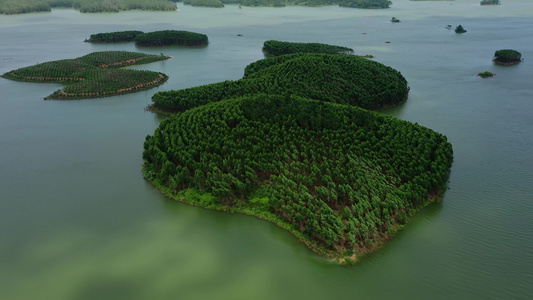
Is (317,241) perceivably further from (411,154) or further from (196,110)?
(196,110)

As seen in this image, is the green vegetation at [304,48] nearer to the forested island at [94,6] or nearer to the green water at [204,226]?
the green water at [204,226]

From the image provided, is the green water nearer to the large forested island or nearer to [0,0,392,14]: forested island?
the large forested island

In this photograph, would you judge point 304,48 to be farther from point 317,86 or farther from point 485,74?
point 485,74

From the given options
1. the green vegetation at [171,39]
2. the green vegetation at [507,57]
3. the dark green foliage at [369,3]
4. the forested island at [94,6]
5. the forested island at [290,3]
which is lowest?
the green vegetation at [507,57]

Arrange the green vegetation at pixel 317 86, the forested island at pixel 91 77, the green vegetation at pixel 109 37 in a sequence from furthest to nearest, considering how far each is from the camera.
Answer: the green vegetation at pixel 109 37
the forested island at pixel 91 77
the green vegetation at pixel 317 86

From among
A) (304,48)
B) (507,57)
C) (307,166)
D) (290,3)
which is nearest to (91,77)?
(304,48)

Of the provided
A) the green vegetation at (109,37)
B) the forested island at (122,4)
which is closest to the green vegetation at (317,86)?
the green vegetation at (109,37)

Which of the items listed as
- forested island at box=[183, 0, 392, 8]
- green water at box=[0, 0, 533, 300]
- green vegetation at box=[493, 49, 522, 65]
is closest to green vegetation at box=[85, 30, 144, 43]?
green water at box=[0, 0, 533, 300]
